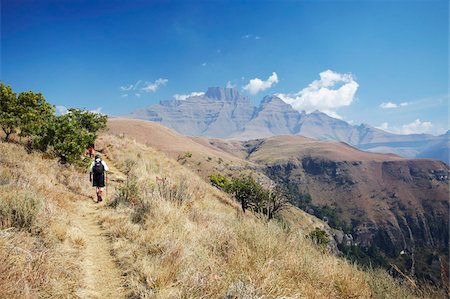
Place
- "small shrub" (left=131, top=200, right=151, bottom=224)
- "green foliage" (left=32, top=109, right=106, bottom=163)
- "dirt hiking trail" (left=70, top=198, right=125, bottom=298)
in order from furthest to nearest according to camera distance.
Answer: "green foliage" (left=32, top=109, right=106, bottom=163), "small shrub" (left=131, top=200, right=151, bottom=224), "dirt hiking trail" (left=70, top=198, right=125, bottom=298)

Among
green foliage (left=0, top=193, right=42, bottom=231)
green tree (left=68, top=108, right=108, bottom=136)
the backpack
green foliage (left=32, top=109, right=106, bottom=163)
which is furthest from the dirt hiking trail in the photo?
green tree (left=68, top=108, right=108, bottom=136)

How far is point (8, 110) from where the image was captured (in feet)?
55.3

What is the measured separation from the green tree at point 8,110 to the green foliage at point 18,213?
12.5m

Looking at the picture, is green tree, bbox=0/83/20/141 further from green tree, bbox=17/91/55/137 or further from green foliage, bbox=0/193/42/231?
green foliage, bbox=0/193/42/231

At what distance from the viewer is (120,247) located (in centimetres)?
655

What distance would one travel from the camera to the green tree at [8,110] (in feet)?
53.5

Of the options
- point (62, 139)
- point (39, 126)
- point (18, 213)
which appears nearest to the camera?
point (18, 213)

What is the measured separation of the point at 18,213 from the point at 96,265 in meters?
1.94

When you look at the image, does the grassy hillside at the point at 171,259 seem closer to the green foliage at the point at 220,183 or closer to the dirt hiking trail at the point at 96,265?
the dirt hiking trail at the point at 96,265

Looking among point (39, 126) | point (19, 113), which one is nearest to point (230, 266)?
point (39, 126)

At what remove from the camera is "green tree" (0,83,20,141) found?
642 inches

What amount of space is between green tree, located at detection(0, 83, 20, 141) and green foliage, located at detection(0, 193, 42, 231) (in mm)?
12470

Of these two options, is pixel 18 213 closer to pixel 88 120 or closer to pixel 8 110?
pixel 8 110

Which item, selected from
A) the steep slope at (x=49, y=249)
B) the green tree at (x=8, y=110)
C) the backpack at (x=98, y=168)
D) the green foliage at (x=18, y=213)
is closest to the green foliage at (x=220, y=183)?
the green tree at (x=8, y=110)
